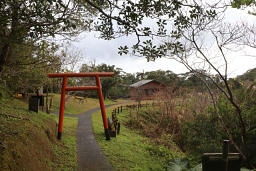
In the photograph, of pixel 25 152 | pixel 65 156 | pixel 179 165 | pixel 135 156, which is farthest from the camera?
pixel 135 156

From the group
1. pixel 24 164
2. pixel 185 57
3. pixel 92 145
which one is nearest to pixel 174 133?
pixel 92 145

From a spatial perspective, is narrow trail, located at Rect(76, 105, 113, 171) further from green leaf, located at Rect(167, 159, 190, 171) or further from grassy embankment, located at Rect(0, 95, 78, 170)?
green leaf, located at Rect(167, 159, 190, 171)

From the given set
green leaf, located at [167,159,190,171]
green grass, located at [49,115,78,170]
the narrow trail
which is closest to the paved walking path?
the narrow trail

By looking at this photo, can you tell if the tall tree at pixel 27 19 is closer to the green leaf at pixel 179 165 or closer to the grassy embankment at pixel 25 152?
the grassy embankment at pixel 25 152

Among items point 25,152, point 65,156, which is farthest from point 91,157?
point 25,152

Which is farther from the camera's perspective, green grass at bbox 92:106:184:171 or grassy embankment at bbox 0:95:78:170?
green grass at bbox 92:106:184:171

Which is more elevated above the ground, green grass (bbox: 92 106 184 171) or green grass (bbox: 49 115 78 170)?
green grass (bbox: 49 115 78 170)

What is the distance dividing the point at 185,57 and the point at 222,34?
4.14 ft

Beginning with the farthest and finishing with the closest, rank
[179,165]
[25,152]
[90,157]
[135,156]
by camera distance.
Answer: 1. [135,156]
2. [179,165]
3. [90,157]
4. [25,152]

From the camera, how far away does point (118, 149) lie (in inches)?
310

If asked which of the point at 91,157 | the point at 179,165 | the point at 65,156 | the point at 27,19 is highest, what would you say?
the point at 27,19

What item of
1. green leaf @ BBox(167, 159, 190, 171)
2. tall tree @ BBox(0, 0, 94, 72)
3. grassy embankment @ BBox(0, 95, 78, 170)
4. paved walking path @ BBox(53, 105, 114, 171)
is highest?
tall tree @ BBox(0, 0, 94, 72)

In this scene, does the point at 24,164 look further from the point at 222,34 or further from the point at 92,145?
the point at 222,34

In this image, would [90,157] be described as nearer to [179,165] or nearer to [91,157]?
[91,157]
